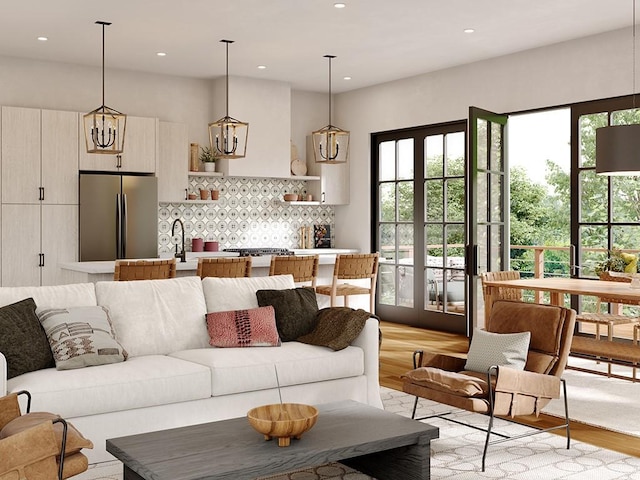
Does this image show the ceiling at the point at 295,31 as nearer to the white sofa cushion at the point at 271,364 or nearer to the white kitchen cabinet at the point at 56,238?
the white kitchen cabinet at the point at 56,238

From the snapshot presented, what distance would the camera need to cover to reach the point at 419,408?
16.5ft

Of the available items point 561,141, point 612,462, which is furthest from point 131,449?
point 561,141

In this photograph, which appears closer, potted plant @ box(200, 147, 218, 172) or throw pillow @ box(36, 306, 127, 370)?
throw pillow @ box(36, 306, 127, 370)

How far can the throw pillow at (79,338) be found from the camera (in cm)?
393

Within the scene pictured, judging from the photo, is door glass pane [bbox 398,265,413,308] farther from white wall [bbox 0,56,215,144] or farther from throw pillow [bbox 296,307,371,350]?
throw pillow [bbox 296,307,371,350]

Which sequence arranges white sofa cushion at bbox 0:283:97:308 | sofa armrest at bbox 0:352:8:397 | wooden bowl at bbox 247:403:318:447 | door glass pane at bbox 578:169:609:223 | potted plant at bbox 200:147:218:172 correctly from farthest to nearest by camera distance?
potted plant at bbox 200:147:218:172, door glass pane at bbox 578:169:609:223, white sofa cushion at bbox 0:283:97:308, sofa armrest at bbox 0:352:8:397, wooden bowl at bbox 247:403:318:447

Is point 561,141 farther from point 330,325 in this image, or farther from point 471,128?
point 330,325

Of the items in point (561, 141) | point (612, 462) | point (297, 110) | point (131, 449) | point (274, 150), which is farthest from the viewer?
point (561, 141)

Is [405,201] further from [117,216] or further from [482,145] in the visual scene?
[117,216]

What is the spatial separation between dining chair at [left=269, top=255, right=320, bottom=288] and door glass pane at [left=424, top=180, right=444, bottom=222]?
2.53 m

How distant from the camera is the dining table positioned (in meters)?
5.37

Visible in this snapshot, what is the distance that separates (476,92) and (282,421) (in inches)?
229

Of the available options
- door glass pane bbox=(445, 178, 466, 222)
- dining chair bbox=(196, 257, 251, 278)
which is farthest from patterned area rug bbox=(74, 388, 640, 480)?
door glass pane bbox=(445, 178, 466, 222)

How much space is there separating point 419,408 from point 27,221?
4.61 m
